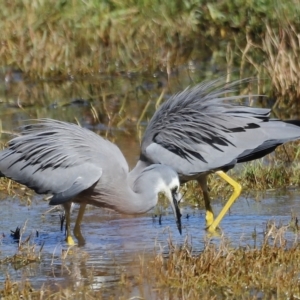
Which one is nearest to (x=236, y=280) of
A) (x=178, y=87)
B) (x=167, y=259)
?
(x=167, y=259)

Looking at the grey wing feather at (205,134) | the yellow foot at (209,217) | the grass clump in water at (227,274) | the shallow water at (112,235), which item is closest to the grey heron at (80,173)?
the shallow water at (112,235)

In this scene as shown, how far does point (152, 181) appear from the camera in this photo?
644cm

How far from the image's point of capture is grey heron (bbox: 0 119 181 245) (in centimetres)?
646

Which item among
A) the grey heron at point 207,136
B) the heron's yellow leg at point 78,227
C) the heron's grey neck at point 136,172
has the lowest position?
the heron's yellow leg at point 78,227

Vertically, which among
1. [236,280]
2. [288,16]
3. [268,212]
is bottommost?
[236,280]

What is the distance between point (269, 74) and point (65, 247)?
14.3 feet

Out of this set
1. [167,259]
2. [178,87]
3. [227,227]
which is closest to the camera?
[167,259]

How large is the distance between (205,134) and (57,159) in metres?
1.07

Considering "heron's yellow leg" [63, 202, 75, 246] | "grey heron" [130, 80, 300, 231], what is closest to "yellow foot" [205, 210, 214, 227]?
"grey heron" [130, 80, 300, 231]

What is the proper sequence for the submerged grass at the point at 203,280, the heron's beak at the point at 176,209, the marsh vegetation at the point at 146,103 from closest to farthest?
the submerged grass at the point at 203,280 < the marsh vegetation at the point at 146,103 < the heron's beak at the point at 176,209

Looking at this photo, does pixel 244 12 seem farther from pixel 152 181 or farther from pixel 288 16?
pixel 152 181

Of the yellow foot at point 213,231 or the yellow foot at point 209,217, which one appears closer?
the yellow foot at point 213,231

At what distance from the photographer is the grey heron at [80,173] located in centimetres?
646

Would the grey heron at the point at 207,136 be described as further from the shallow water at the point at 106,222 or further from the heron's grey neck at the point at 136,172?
the shallow water at the point at 106,222
